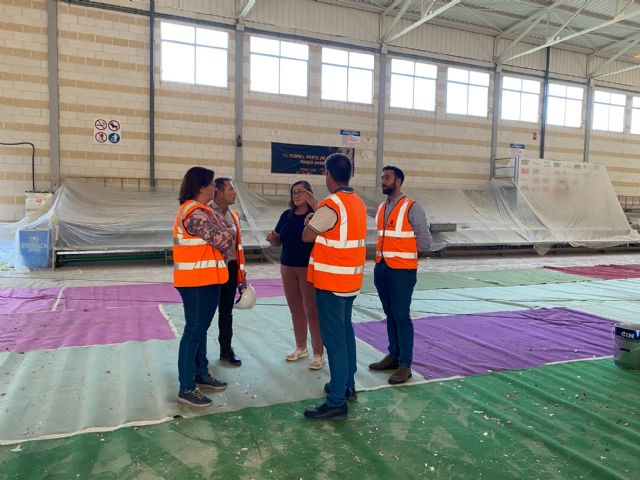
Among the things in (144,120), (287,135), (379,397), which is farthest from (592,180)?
(379,397)

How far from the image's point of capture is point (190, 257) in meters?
2.86

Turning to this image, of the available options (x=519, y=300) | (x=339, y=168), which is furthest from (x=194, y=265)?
(x=519, y=300)

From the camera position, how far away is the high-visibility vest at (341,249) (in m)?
2.79

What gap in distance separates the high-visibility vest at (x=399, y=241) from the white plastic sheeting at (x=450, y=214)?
22.6 feet

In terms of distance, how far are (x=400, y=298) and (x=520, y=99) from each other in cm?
1338

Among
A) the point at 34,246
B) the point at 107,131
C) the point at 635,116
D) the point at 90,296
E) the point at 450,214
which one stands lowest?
the point at 90,296

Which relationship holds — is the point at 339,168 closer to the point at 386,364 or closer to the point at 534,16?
the point at 386,364

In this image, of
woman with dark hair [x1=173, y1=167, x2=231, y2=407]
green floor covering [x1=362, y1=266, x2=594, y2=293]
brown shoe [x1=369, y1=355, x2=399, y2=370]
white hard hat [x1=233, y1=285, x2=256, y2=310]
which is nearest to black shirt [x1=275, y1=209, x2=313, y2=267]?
white hard hat [x1=233, y1=285, x2=256, y2=310]

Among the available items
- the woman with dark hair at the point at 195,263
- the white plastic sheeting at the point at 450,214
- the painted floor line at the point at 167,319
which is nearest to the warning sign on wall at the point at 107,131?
the white plastic sheeting at the point at 450,214

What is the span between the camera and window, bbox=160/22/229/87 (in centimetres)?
1078

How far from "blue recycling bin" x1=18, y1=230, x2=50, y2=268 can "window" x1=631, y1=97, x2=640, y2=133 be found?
59.3ft

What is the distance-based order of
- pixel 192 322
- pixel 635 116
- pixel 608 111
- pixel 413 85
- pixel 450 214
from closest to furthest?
pixel 192 322
pixel 450 214
pixel 413 85
pixel 608 111
pixel 635 116

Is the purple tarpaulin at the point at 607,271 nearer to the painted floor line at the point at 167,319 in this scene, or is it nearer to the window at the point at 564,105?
the window at the point at 564,105

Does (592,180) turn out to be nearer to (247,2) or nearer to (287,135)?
(287,135)
